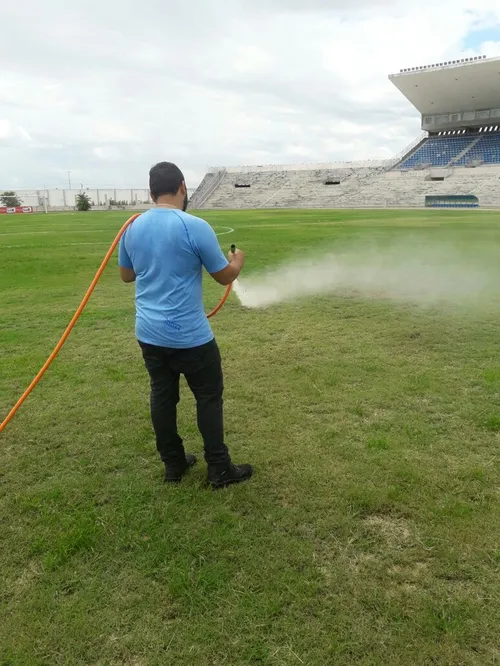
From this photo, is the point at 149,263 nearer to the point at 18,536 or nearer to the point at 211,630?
the point at 18,536

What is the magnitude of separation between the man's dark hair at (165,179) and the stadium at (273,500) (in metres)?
0.43

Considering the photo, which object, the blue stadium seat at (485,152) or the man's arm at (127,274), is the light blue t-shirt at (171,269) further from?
the blue stadium seat at (485,152)

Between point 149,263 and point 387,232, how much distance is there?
775 inches

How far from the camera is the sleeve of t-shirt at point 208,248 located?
319 cm

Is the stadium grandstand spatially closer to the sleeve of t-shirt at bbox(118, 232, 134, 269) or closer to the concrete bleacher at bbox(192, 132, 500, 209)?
the concrete bleacher at bbox(192, 132, 500, 209)

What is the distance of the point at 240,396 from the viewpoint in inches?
205

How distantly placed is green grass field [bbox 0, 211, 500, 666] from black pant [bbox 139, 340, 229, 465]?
29 cm

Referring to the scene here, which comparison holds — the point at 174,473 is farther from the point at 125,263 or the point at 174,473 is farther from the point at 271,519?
the point at 125,263

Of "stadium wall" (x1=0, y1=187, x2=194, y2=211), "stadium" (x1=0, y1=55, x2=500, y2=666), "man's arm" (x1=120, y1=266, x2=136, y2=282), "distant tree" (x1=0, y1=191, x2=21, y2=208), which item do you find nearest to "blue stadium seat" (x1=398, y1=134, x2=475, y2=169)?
"stadium wall" (x1=0, y1=187, x2=194, y2=211)

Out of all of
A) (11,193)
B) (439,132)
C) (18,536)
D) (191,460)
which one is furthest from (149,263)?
(11,193)

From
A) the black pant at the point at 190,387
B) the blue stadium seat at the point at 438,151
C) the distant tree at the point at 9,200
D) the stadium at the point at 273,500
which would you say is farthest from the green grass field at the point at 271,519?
the distant tree at the point at 9,200

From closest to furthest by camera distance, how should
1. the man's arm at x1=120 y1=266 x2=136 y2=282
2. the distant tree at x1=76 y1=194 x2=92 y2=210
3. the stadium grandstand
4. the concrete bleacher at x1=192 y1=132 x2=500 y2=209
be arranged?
the man's arm at x1=120 y1=266 x2=136 y2=282, the stadium grandstand, the concrete bleacher at x1=192 y1=132 x2=500 y2=209, the distant tree at x1=76 y1=194 x2=92 y2=210

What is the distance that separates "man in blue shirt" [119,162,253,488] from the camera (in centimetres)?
322

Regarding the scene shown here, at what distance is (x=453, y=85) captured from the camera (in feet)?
204
